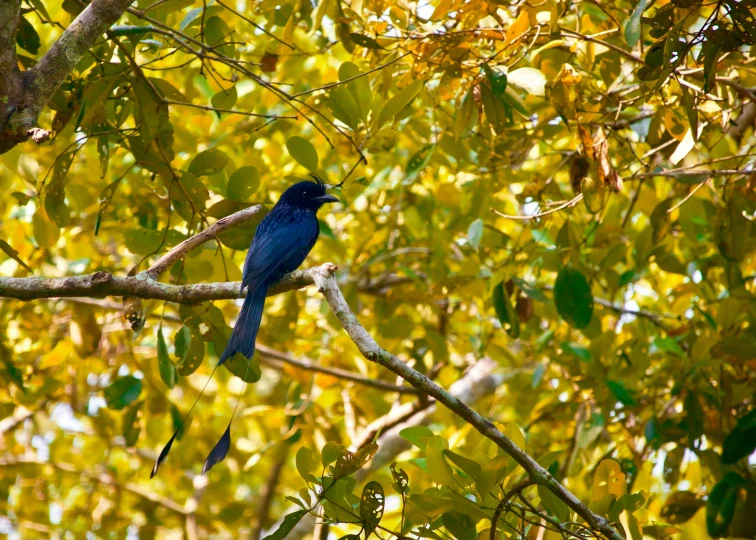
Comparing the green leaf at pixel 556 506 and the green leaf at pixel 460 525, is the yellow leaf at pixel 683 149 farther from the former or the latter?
the green leaf at pixel 460 525

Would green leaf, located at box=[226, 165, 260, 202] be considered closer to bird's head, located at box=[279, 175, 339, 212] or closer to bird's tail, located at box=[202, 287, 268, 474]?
bird's tail, located at box=[202, 287, 268, 474]

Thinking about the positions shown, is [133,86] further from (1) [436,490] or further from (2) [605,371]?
(2) [605,371]

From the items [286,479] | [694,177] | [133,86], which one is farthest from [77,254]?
[694,177]

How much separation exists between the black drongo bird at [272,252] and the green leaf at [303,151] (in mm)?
277

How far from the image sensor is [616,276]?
4.15 meters

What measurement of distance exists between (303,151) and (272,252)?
0.54 meters

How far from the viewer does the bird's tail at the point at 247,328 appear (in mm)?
3043

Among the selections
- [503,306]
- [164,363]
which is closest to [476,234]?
[503,306]

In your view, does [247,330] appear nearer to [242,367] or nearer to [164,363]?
[242,367]

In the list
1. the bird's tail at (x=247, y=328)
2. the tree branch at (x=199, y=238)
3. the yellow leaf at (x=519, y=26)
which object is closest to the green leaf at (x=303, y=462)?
the bird's tail at (x=247, y=328)

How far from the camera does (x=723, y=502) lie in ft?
11.7

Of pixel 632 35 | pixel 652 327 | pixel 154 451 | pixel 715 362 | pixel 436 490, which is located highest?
pixel 154 451

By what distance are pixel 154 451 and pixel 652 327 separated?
16.4ft

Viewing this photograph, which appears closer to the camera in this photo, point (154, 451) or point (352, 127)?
point (352, 127)
